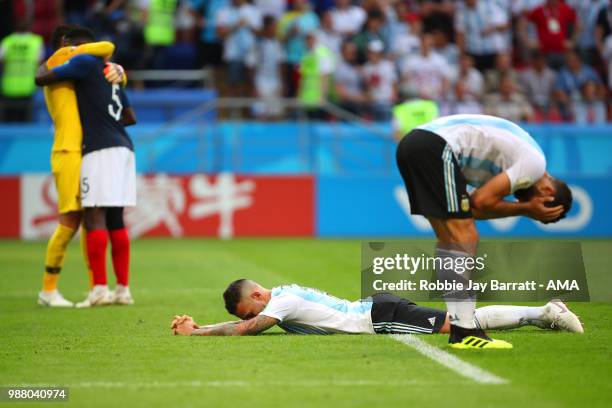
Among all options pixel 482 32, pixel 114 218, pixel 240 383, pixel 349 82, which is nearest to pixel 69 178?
pixel 114 218

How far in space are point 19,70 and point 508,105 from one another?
8999mm

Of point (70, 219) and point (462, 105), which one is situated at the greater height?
point (462, 105)

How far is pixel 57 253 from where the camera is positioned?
11133mm

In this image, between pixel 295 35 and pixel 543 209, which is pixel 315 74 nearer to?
pixel 295 35

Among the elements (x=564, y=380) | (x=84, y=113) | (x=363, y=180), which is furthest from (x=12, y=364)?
(x=363, y=180)

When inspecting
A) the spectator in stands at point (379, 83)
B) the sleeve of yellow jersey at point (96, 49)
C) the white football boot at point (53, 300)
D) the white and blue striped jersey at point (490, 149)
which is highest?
the spectator in stands at point (379, 83)

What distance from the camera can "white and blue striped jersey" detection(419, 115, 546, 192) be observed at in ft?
24.0

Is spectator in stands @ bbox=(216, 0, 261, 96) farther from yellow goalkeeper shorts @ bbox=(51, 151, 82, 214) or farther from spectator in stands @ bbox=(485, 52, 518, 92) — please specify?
yellow goalkeeper shorts @ bbox=(51, 151, 82, 214)

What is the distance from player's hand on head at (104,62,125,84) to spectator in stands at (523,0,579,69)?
45.4 feet

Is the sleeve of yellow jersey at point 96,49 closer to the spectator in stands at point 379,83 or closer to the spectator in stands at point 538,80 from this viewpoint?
the spectator in stands at point 379,83

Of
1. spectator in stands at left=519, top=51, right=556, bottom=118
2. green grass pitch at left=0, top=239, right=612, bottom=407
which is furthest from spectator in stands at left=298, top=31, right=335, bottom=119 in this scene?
green grass pitch at left=0, top=239, right=612, bottom=407

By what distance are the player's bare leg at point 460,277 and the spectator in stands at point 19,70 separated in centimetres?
1535

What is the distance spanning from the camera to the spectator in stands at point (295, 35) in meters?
22.3

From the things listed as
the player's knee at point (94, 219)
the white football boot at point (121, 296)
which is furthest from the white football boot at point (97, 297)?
the player's knee at point (94, 219)
